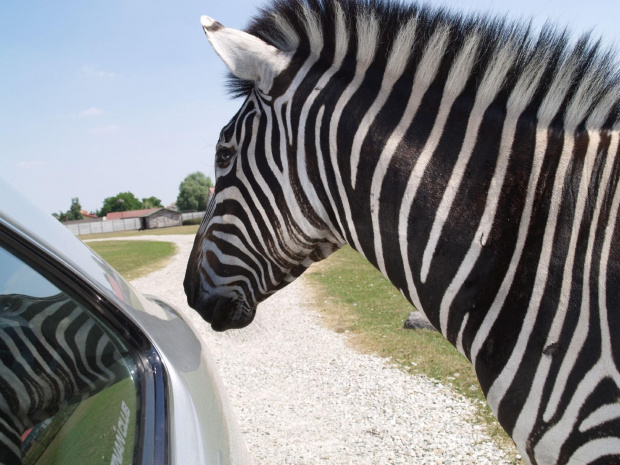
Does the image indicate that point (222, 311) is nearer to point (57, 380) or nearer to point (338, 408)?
point (57, 380)

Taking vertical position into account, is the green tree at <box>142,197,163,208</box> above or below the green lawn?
above

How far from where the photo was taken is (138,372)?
1.34 meters

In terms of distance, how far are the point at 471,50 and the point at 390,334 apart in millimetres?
5590

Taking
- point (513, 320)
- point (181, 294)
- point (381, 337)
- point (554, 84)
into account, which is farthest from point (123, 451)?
point (181, 294)

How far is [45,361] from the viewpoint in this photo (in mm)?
1285

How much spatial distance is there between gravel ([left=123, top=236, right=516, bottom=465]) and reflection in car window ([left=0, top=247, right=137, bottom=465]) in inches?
45.9

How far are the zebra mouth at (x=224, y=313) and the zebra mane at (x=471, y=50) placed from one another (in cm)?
118

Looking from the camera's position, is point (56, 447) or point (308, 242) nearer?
point (56, 447)

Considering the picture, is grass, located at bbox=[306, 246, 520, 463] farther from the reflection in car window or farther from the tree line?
the tree line

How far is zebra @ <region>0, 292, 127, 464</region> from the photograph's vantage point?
1.19 metres

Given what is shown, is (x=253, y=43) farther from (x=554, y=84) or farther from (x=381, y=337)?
(x=381, y=337)

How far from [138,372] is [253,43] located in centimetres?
135

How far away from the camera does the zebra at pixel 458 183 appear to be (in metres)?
1.20

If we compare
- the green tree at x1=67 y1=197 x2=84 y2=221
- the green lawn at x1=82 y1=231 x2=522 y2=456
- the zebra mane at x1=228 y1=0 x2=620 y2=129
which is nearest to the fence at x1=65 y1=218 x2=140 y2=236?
the green tree at x1=67 y1=197 x2=84 y2=221
